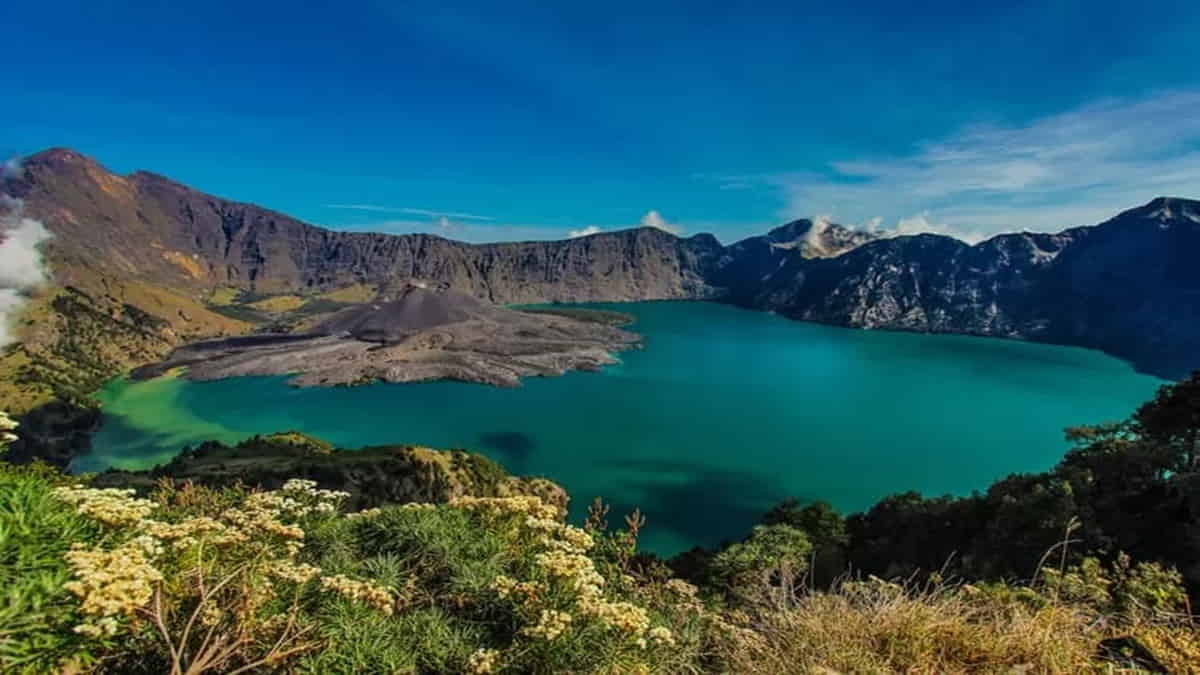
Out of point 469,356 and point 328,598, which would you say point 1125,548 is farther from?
point 469,356

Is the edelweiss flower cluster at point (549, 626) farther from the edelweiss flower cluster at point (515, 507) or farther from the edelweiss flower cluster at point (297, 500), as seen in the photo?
the edelweiss flower cluster at point (297, 500)

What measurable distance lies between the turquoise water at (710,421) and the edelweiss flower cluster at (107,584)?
3435 centimetres

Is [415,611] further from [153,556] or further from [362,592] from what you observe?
[153,556]

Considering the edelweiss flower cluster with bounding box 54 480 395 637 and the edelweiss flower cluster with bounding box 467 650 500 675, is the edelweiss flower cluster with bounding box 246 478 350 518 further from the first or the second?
the edelweiss flower cluster with bounding box 467 650 500 675

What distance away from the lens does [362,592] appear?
2906mm

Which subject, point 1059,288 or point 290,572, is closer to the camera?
point 290,572

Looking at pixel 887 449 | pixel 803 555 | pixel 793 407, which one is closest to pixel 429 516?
pixel 803 555

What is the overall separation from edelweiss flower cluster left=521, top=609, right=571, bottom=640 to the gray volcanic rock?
8424 centimetres

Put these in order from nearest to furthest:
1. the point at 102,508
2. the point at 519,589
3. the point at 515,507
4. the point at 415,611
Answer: the point at 102,508, the point at 519,589, the point at 415,611, the point at 515,507

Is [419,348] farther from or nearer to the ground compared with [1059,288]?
nearer to the ground

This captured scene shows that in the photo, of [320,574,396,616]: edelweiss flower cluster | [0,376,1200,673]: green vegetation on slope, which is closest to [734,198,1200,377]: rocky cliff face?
[0,376,1200,673]: green vegetation on slope

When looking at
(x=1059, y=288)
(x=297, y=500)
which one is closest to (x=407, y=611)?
(x=297, y=500)

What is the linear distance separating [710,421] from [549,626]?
61426mm

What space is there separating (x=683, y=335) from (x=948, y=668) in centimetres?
14239
